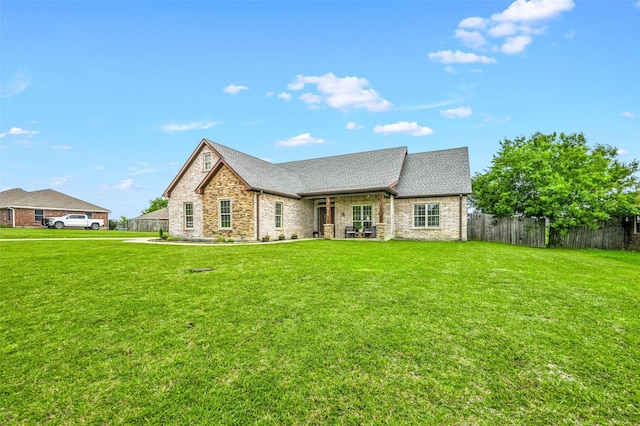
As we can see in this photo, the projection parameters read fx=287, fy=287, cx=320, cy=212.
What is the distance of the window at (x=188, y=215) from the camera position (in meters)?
19.1

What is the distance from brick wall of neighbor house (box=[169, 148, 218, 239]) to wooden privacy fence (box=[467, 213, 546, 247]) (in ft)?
56.2

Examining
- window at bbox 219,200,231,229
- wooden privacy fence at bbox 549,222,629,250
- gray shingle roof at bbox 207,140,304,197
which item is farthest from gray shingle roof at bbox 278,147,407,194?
wooden privacy fence at bbox 549,222,629,250

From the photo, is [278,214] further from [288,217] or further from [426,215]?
[426,215]

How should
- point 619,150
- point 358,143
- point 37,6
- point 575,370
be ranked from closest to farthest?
point 575,370
point 37,6
point 619,150
point 358,143

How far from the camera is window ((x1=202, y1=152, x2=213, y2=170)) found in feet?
60.0

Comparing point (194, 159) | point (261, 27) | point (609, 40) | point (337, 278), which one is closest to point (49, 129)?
point (194, 159)

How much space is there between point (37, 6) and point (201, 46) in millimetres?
6515

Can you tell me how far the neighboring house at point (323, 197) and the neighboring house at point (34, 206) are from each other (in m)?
23.4

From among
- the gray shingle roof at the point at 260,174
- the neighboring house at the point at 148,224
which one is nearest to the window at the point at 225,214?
the gray shingle roof at the point at 260,174

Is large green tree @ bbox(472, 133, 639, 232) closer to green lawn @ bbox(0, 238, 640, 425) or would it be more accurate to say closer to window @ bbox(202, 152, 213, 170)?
green lawn @ bbox(0, 238, 640, 425)

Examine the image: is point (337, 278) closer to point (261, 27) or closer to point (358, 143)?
point (261, 27)

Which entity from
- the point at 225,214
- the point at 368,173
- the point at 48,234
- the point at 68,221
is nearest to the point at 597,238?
the point at 368,173

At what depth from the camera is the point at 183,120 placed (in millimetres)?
21641

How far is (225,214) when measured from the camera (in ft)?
56.0
